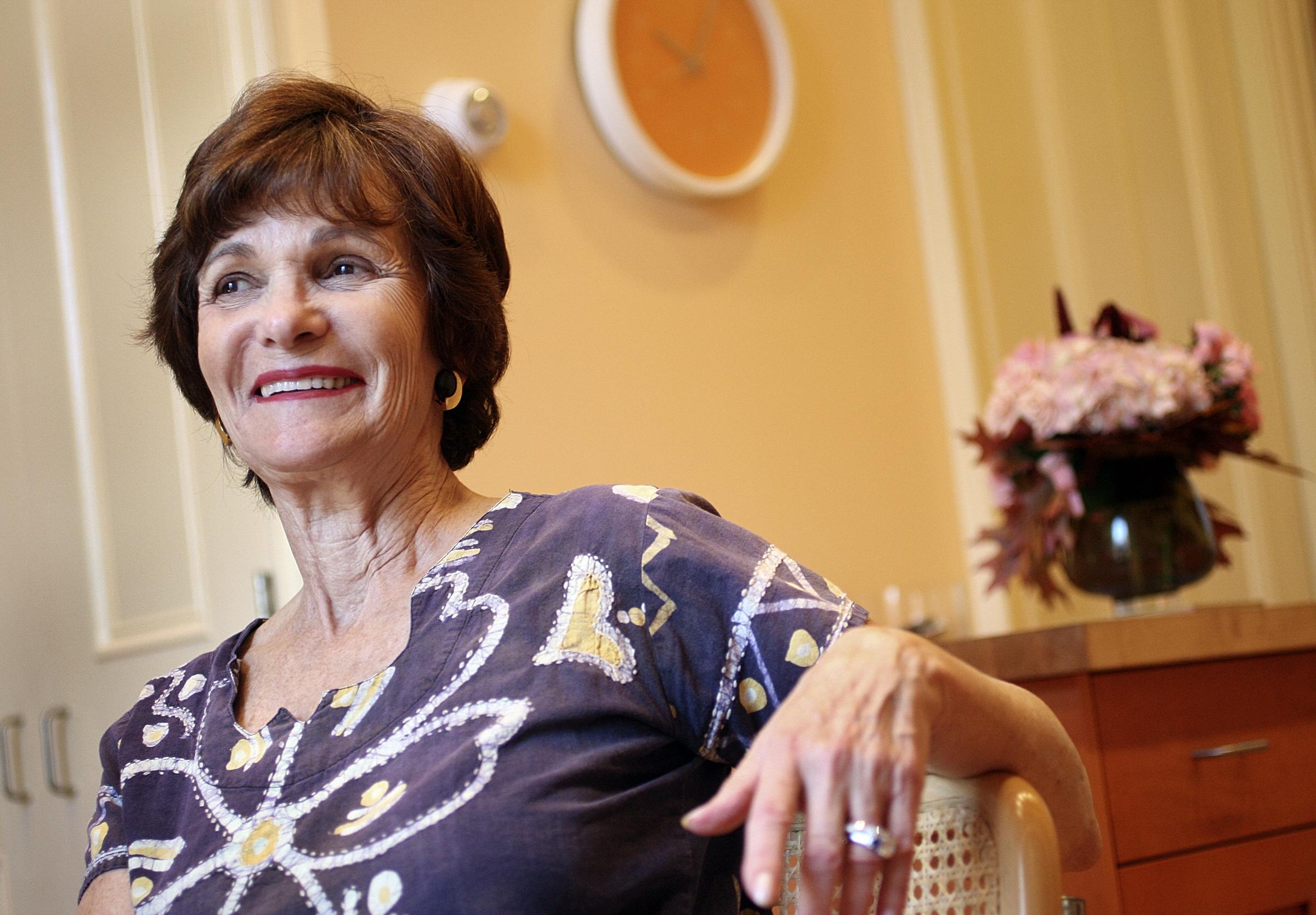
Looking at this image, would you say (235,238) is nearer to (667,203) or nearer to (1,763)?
(667,203)

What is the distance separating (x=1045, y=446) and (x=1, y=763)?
2009mm

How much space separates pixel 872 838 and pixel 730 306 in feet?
5.67

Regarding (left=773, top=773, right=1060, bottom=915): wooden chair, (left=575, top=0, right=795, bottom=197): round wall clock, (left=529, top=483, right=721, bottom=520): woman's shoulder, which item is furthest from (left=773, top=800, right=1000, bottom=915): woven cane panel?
(left=575, top=0, right=795, bottom=197): round wall clock

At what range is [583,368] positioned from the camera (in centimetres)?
217

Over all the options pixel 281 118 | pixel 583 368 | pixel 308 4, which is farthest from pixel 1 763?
pixel 281 118

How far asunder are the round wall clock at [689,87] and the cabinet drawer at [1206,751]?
1.19m

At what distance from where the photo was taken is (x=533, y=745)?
3.44 ft

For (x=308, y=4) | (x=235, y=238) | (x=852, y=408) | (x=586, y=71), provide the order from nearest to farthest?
(x=235, y=238), (x=308, y=4), (x=586, y=71), (x=852, y=408)

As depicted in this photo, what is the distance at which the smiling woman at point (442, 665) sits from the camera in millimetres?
881

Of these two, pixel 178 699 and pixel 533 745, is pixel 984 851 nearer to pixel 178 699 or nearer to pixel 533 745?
pixel 533 745

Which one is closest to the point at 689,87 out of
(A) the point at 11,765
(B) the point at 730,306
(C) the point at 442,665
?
(B) the point at 730,306

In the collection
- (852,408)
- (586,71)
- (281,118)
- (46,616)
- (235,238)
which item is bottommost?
(46,616)

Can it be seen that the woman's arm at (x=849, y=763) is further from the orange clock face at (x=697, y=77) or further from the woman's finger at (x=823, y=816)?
the orange clock face at (x=697, y=77)

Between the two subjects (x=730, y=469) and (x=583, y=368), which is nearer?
(x=583, y=368)
